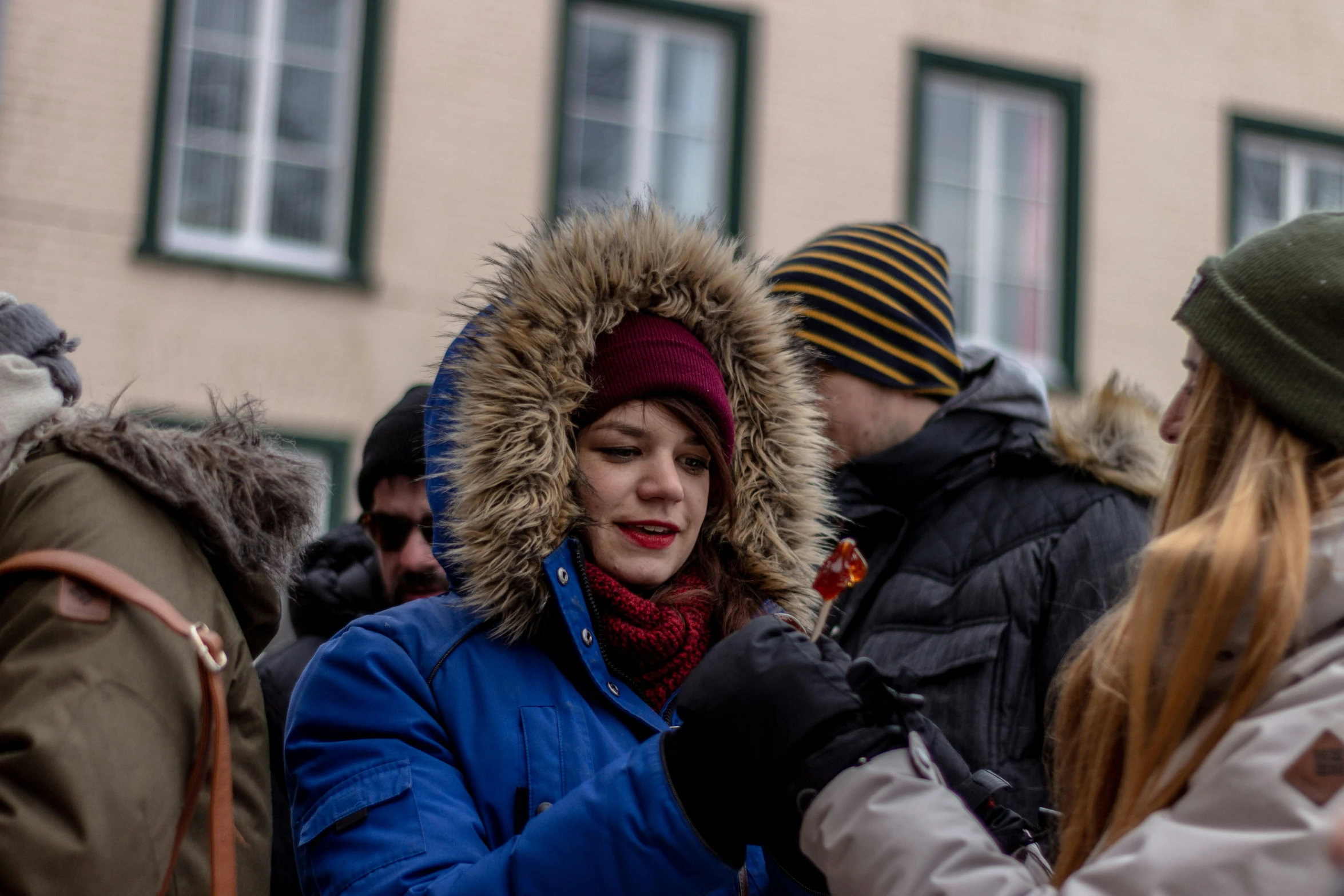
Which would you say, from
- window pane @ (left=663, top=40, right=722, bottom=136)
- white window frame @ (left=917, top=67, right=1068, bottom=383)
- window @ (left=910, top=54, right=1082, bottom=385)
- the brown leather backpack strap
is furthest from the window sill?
the brown leather backpack strap

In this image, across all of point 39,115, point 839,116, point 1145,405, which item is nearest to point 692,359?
point 1145,405

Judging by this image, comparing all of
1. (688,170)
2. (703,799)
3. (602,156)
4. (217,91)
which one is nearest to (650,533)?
(703,799)

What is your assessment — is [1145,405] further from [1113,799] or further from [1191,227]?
[1191,227]

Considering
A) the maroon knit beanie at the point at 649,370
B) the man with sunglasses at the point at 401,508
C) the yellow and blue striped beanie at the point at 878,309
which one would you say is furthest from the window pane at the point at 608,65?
the maroon knit beanie at the point at 649,370

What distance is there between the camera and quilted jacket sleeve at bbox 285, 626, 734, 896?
183cm

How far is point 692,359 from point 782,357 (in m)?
0.25

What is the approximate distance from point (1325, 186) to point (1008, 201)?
7.71 feet

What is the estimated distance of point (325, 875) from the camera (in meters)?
1.97

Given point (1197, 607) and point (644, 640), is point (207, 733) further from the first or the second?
point (1197, 607)

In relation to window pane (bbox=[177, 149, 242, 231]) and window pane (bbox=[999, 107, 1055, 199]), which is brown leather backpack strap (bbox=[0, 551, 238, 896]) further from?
window pane (bbox=[999, 107, 1055, 199])

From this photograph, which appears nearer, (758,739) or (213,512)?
(758,739)

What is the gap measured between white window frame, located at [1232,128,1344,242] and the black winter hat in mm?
7946

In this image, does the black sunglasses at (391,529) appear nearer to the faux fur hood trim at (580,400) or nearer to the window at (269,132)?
the faux fur hood trim at (580,400)

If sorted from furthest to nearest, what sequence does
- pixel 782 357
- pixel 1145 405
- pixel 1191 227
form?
1. pixel 1191 227
2. pixel 1145 405
3. pixel 782 357
